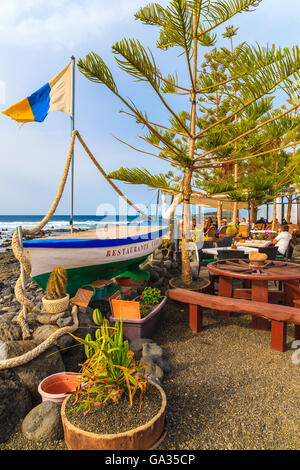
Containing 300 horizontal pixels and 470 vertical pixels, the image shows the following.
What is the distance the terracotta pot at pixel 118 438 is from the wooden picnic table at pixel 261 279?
1998 mm

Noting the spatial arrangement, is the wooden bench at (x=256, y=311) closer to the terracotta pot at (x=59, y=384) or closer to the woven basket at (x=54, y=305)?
the woven basket at (x=54, y=305)

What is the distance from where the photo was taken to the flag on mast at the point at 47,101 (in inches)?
160

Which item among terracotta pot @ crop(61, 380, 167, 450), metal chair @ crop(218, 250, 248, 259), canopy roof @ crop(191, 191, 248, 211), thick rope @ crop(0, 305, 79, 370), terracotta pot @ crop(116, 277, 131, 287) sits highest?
canopy roof @ crop(191, 191, 248, 211)

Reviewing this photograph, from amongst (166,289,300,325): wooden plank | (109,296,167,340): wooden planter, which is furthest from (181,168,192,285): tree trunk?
(109,296,167,340): wooden planter

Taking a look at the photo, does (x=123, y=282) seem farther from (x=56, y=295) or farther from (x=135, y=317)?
(x=56, y=295)

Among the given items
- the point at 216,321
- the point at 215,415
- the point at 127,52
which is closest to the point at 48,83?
the point at 127,52

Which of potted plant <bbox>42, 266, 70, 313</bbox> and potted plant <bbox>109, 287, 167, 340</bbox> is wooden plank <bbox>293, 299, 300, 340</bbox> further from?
potted plant <bbox>42, 266, 70, 313</bbox>

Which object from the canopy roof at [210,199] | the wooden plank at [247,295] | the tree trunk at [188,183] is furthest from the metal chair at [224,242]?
the wooden plank at [247,295]

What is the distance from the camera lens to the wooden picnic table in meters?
3.21

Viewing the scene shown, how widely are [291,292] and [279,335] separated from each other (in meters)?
1.01

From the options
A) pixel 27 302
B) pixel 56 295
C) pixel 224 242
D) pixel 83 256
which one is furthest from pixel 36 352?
pixel 224 242

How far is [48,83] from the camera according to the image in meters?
4.18

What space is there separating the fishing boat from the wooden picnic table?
1.34 m
